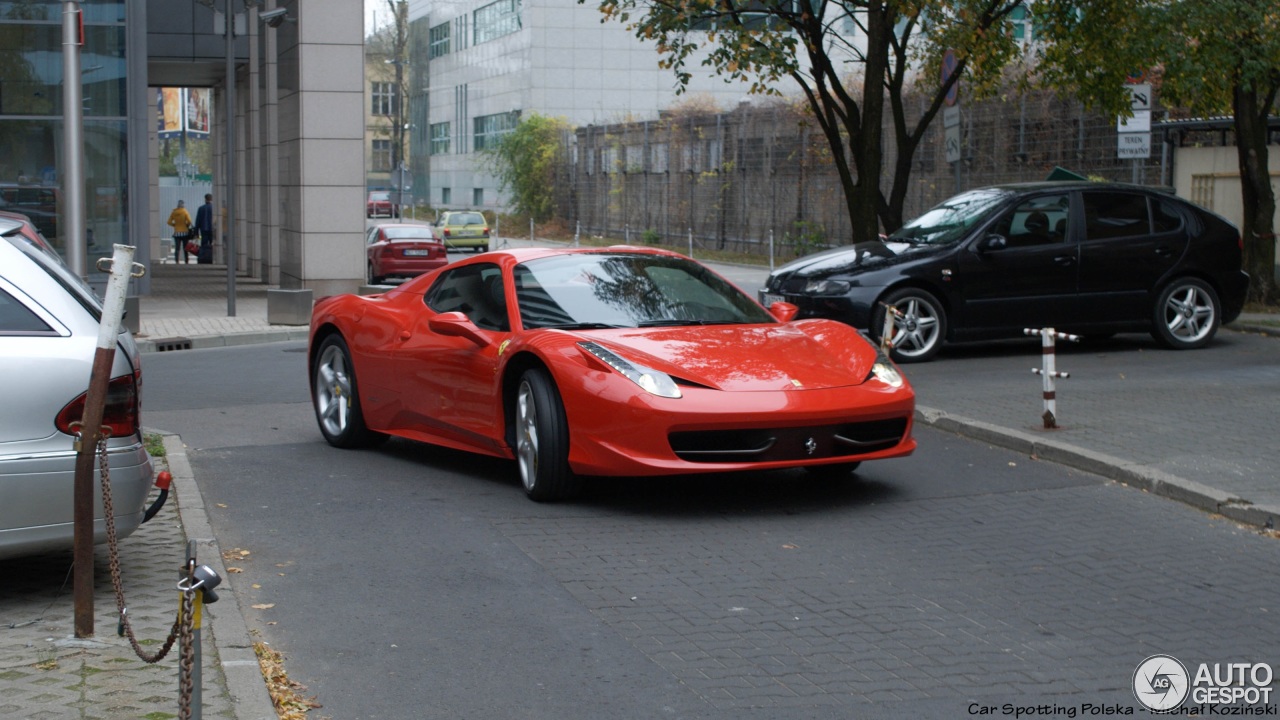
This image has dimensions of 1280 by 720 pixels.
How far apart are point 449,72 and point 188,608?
3386 inches

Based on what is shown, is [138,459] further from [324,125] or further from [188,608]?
[324,125]

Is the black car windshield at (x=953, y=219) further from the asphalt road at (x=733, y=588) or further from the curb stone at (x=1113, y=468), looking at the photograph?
the asphalt road at (x=733, y=588)

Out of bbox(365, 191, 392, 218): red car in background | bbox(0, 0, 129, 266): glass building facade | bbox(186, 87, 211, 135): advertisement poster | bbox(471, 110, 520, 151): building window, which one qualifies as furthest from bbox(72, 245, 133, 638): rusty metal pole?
bbox(365, 191, 392, 218): red car in background

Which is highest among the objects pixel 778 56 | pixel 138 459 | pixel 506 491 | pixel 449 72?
pixel 449 72

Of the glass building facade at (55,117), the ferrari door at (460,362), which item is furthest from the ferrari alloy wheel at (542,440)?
the glass building facade at (55,117)

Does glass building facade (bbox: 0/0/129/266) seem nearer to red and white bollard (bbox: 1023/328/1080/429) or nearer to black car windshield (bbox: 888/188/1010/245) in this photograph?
black car windshield (bbox: 888/188/1010/245)

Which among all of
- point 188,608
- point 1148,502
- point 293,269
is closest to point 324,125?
point 293,269

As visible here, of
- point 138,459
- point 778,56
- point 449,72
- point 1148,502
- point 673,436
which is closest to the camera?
point 138,459

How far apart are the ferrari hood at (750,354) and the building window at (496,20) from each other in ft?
222

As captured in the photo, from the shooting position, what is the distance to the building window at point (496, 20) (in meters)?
74.6

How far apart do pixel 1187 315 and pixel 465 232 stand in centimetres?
3386

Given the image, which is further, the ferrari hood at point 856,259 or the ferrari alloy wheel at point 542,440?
the ferrari hood at point 856,259

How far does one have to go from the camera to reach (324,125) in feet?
85.7

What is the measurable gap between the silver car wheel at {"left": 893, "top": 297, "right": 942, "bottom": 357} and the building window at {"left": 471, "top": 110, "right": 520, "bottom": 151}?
60806mm
